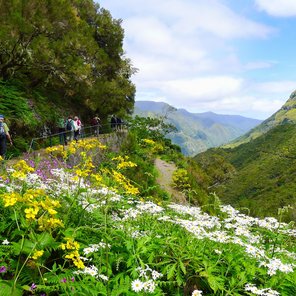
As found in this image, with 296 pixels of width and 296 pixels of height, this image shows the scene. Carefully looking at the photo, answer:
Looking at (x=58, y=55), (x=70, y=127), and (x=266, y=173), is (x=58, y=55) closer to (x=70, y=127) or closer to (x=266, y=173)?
(x=70, y=127)

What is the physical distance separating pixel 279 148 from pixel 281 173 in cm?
3722

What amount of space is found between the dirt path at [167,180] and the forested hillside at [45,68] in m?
6.21

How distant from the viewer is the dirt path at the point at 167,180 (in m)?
17.5

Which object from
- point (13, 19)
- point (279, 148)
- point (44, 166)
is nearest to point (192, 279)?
point (44, 166)

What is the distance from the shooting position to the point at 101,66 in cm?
2483

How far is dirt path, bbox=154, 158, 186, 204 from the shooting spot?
57.3 feet

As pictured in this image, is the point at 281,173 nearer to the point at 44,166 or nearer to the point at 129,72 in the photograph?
the point at 129,72

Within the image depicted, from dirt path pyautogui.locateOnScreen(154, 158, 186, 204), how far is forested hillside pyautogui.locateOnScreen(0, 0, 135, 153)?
621cm

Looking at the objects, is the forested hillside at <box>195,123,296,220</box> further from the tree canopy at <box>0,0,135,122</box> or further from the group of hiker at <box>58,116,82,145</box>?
the group of hiker at <box>58,116,82,145</box>

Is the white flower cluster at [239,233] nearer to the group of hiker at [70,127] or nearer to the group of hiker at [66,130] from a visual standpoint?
the group of hiker at [66,130]

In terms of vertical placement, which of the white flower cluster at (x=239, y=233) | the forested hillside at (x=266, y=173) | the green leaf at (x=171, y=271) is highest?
the white flower cluster at (x=239, y=233)

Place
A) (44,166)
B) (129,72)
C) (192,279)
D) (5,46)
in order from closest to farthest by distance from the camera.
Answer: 1. (192,279)
2. (44,166)
3. (5,46)
4. (129,72)

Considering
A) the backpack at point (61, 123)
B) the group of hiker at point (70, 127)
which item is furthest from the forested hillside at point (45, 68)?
the group of hiker at point (70, 127)

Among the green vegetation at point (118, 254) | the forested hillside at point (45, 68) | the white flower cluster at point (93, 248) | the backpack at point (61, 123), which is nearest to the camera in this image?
the green vegetation at point (118, 254)
